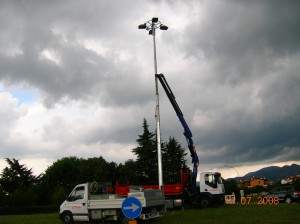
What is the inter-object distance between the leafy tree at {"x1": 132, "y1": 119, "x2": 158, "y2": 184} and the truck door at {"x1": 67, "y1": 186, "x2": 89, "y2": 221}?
41493 mm

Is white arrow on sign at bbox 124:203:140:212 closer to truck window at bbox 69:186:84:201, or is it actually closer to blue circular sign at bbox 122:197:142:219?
blue circular sign at bbox 122:197:142:219

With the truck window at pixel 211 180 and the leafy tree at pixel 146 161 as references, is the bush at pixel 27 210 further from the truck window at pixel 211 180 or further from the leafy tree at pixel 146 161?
the truck window at pixel 211 180

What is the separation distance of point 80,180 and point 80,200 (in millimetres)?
67043

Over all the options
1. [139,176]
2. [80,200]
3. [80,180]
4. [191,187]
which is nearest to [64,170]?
[80,180]

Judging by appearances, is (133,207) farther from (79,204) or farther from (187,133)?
(187,133)

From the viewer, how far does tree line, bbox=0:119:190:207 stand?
58000mm

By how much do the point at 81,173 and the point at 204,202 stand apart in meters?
61.9

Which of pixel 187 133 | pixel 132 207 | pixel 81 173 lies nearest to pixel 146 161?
pixel 81 173

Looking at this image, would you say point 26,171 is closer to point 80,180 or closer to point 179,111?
point 80,180

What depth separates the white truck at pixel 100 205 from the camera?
19.9 m

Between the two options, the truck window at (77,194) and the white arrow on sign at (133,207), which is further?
the truck window at (77,194)

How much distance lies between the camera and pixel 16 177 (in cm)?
7906

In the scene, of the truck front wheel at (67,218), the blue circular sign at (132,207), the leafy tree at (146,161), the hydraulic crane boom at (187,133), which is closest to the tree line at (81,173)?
the leafy tree at (146,161)

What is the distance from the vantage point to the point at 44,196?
214 ft
